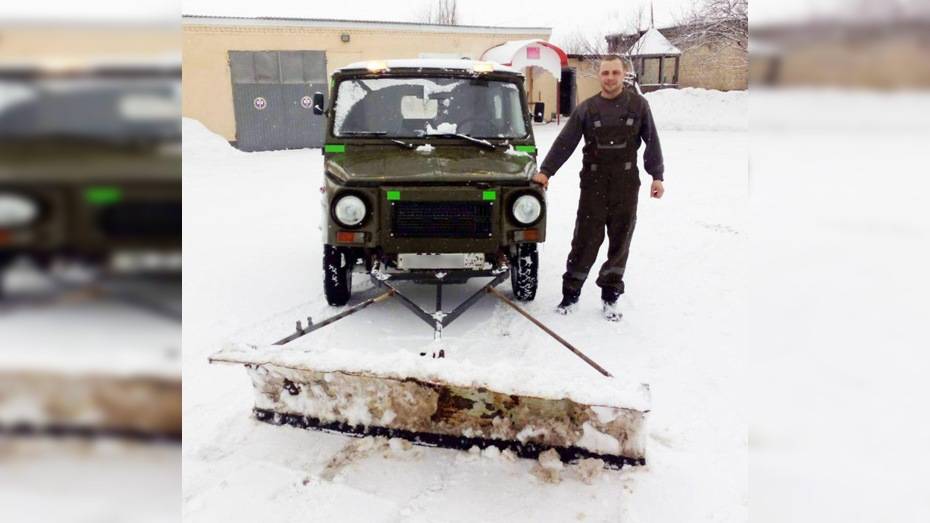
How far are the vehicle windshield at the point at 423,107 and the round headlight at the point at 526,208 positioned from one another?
0.87 meters

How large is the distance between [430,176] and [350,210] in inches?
23.4

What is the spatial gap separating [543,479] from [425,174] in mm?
2207

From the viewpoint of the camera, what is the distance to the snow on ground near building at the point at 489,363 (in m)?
2.72

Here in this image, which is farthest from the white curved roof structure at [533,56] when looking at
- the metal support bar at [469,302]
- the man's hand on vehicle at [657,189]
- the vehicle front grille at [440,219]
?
the vehicle front grille at [440,219]

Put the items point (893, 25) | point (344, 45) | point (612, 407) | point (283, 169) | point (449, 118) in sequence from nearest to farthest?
point (893, 25) < point (612, 407) < point (449, 118) < point (283, 169) < point (344, 45)

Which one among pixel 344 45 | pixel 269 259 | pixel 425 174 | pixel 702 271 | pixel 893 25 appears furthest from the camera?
pixel 344 45

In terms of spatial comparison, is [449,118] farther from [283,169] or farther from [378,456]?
[283,169]

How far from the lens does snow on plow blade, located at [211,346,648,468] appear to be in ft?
9.27

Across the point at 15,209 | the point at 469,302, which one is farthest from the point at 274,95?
the point at 15,209

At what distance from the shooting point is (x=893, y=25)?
28.5 inches

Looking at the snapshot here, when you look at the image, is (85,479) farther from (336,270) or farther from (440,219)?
(336,270)

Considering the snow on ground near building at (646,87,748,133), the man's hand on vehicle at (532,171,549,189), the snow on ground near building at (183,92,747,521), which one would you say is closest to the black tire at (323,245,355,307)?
the snow on ground near building at (183,92,747,521)

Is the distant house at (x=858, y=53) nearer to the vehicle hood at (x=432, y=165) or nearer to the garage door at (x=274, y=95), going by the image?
the vehicle hood at (x=432, y=165)

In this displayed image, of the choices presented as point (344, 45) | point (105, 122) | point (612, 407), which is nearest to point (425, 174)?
point (612, 407)
